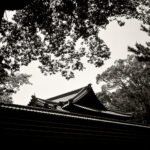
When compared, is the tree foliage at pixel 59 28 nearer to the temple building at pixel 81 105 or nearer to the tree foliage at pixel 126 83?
the temple building at pixel 81 105

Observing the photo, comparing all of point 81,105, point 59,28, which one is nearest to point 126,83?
point 81,105

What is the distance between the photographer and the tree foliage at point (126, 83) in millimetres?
24016

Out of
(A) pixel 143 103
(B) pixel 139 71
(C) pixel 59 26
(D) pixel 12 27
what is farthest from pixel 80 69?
(B) pixel 139 71

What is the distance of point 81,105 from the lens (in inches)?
719

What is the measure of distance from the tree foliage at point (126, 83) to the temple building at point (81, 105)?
5.79 meters

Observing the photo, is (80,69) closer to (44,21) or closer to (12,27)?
(44,21)

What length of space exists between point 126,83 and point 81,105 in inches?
509

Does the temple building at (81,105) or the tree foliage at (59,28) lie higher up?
the tree foliage at (59,28)

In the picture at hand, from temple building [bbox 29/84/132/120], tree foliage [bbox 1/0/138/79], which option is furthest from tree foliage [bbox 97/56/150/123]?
tree foliage [bbox 1/0/138/79]

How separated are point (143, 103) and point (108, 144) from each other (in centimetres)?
1664

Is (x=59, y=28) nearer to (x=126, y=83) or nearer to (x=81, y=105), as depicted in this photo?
(x=81, y=105)

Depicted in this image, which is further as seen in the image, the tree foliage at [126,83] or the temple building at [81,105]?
the tree foliage at [126,83]

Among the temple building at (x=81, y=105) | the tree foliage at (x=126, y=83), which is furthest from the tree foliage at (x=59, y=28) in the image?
the tree foliage at (x=126, y=83)

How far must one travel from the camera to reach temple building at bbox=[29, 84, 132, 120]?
15681 mm
